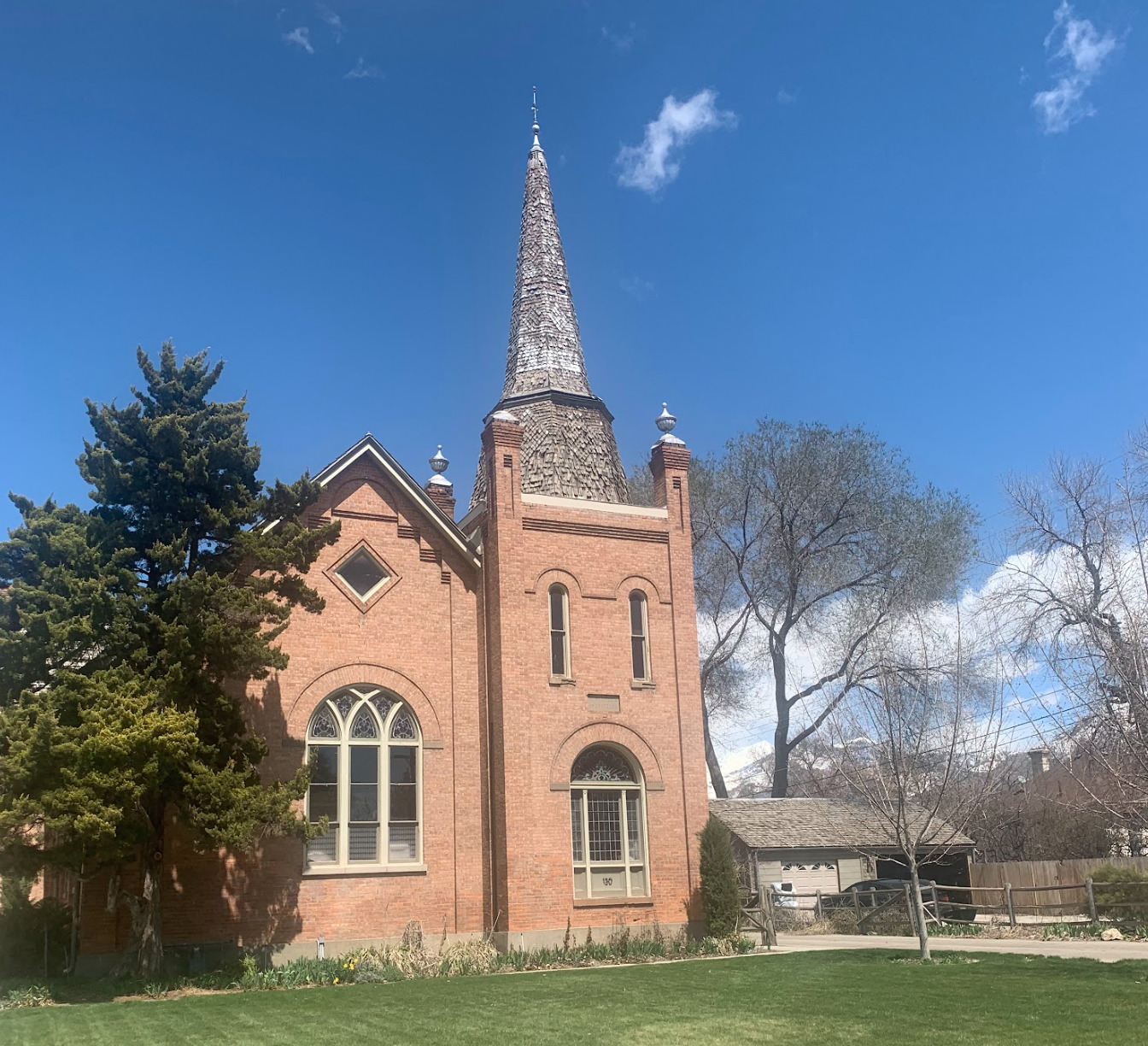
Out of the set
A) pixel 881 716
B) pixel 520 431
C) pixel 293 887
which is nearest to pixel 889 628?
pixel 881 716

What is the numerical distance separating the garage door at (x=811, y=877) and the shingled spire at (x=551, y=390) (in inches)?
558

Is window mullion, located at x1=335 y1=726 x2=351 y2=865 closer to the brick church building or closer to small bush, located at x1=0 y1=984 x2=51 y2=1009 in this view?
the brick church building

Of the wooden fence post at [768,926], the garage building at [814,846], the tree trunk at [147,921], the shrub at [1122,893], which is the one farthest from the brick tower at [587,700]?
the garage building at [814,846]

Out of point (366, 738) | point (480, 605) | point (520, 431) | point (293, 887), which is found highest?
point (520, 431)

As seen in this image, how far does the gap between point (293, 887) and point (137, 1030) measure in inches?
268

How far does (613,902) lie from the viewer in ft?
69.7

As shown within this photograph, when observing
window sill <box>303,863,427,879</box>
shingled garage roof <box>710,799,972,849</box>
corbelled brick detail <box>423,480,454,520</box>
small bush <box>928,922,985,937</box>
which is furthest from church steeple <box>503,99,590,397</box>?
small bush <box>928,922,985,937</box>

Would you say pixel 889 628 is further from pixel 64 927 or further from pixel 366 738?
pixel 64 927

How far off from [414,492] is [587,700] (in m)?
5.57

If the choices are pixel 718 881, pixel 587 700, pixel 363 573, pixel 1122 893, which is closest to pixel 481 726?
pixel 587 700

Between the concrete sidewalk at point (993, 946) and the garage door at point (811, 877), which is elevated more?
the garage door at point (811, 877)

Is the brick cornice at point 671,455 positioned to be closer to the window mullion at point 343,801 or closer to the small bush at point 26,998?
the window mullion at point 343,801

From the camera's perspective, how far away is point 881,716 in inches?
837

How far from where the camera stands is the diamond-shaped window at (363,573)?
21688 millimetres
